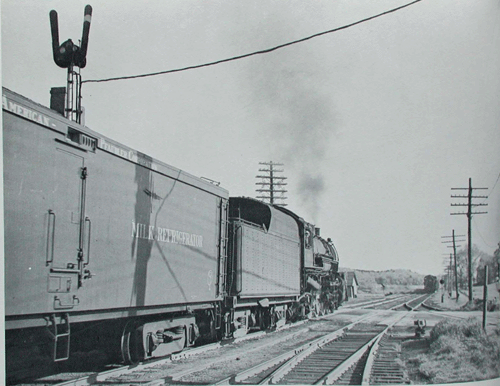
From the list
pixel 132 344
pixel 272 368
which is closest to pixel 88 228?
pixel 132 344

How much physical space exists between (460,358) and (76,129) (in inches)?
265

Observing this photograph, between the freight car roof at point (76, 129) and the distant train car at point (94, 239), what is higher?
the freight car roof at point (76, 129)

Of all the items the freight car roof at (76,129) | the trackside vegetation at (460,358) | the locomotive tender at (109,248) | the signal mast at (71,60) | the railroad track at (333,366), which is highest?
the signal mast at (71,60)

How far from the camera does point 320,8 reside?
7516 millimetres

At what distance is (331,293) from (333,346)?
1150cm

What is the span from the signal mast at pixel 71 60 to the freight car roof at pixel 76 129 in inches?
26.3

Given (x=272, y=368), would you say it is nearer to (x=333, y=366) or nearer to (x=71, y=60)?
(x=333, y=366)

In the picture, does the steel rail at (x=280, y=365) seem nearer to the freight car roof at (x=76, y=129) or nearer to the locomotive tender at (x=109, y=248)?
the locomotive tender at (x=109, y=248)

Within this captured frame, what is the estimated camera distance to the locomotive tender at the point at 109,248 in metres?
5.16

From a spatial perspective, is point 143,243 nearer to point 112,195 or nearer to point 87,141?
point 112,195

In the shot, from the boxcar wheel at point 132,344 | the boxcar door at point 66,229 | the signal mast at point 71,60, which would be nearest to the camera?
the boxcar door at point 66,229

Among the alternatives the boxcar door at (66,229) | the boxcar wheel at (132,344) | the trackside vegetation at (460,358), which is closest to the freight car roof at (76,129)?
the boxcar door at (66,229)

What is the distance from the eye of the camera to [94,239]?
20.4 ft

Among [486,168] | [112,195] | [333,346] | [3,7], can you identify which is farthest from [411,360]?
[3,7]
